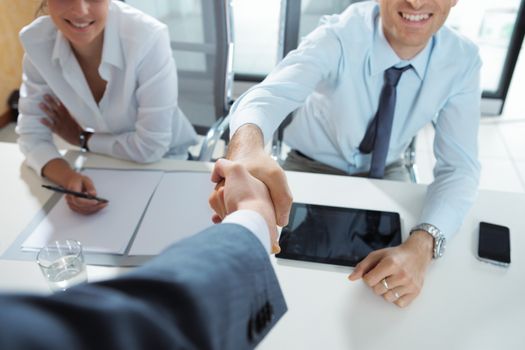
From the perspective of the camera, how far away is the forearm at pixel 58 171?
1141mm

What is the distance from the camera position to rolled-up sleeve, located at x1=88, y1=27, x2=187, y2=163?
1.27 metres

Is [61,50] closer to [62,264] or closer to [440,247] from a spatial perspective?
[62,264]

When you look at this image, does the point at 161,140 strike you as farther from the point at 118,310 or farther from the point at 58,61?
the point at 118,310

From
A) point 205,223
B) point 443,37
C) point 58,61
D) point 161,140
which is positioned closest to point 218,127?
point 161,140

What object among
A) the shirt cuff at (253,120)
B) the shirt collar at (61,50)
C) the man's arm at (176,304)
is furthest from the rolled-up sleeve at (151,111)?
the man's arm at (176,304)

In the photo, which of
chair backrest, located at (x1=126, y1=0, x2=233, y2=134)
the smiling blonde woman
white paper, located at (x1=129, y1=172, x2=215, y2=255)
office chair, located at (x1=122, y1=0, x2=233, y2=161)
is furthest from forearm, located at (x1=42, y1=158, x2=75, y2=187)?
chair backrest, located at (x1=126, y1=0, x2=233, y2=134)

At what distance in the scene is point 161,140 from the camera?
4.30 feet

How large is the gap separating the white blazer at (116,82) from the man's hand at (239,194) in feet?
1.86

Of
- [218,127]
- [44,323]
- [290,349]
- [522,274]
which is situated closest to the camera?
[44,323]

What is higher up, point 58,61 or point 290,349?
point 58,61

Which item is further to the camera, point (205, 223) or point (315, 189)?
point (315, 189)

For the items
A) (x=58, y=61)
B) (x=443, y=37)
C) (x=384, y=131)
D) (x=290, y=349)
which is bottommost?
(x=290, y=349)

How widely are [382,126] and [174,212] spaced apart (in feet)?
2.27

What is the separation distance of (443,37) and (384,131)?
1.08ft
